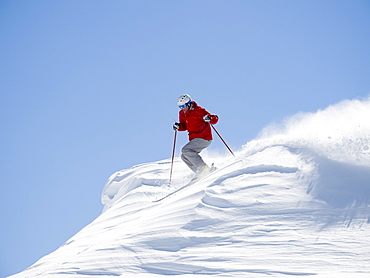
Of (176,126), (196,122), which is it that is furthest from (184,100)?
(176,126)

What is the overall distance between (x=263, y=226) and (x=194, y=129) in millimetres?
5344

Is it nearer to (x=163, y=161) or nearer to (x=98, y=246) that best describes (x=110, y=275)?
(x=98, y=246)

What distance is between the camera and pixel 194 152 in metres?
9.89

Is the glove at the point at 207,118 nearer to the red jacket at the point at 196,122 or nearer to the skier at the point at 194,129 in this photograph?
the skier at the point at 194,129

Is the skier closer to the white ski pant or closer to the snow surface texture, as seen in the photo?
the white ski pant

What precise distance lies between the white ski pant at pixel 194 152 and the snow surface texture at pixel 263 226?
2273mm

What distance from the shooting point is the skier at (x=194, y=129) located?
32.2 feet

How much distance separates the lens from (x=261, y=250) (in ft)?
15.0

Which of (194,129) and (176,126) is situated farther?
(176,126)

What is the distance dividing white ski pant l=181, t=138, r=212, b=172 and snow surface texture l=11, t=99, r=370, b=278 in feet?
7.46

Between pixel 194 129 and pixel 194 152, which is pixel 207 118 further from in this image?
pixel 194 152

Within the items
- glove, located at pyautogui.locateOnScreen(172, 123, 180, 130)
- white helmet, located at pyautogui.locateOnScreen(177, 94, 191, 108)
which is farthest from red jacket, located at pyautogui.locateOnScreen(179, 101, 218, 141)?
glove, located at pyautogui.locateOnScreen(172, 123, 180, 130)

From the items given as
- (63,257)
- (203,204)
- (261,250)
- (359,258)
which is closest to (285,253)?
(261,250)

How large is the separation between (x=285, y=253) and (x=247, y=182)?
204 centimetres
